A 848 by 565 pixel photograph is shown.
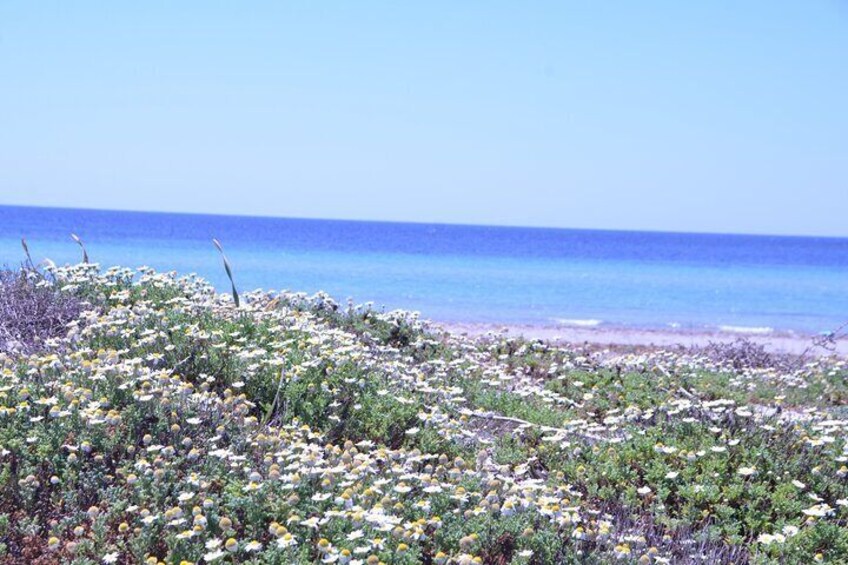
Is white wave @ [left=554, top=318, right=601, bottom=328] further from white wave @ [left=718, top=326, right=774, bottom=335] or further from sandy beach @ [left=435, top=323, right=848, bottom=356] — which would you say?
white wave @ [left=718, top=326, right=774, bottom=335]

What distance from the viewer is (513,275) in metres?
49.9

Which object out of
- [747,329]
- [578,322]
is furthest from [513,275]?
[747,329]

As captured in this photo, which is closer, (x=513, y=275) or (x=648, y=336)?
(x=648, y=336)

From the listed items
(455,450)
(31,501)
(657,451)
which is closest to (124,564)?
(31,501)

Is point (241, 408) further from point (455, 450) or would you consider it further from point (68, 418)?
point (455, 450)

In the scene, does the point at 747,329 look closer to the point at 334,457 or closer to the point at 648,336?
the point at 648,336

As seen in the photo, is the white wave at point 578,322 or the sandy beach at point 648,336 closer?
the sandy beach at point 648,336

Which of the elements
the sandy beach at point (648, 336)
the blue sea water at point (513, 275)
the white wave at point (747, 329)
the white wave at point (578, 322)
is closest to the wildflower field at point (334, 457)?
the blue sea water at point (513, 275)

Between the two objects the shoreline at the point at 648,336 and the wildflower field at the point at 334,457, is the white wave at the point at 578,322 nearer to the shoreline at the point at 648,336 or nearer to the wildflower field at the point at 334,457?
the shoreline at the point at 648,336

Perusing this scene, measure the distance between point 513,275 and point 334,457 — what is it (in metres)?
44.7

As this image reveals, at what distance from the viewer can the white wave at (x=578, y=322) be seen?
26.2 m

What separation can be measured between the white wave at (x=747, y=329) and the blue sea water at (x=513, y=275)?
0.15 m

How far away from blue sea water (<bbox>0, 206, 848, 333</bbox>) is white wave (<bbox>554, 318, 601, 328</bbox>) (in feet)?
0.30

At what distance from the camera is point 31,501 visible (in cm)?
504
